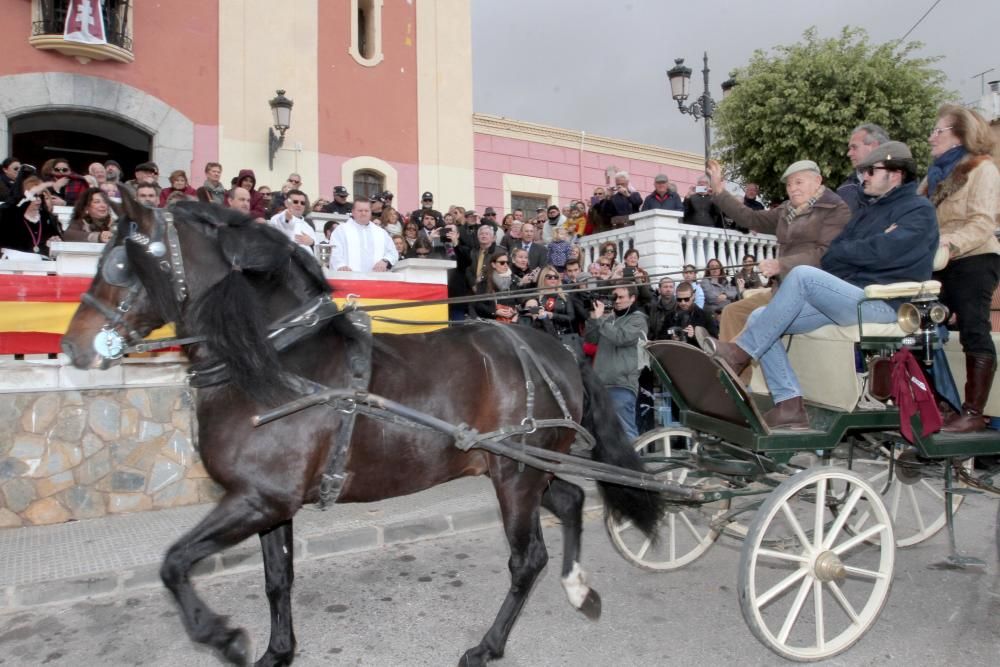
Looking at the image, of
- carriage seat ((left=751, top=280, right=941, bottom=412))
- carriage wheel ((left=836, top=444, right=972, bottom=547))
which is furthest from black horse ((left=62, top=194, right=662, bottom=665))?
carriage wheel ((left=836, top=444, right=972, bottom=547))

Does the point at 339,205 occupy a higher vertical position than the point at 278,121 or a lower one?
lower

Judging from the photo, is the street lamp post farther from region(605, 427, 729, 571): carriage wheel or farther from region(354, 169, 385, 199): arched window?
region(605, 427, 729, 571): carriage wheel

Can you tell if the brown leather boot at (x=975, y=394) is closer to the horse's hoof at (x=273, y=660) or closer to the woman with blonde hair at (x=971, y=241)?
the woman with blonde hair at (x=971, y=241)

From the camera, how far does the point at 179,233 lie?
3113mm

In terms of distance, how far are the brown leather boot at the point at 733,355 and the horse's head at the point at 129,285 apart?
2682 mm

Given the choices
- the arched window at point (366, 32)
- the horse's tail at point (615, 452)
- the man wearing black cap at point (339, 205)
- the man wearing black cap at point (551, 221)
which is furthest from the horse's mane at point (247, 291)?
the arched window at point (366, 32)

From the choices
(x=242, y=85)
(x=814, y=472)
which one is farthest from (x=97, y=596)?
(x=242, y=85)

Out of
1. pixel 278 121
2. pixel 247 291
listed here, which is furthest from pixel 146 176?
pixel 247 291

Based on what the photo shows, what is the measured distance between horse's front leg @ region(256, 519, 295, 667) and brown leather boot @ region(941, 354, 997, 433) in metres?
3.65

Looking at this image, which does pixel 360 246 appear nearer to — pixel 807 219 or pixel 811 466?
pixel 807 219

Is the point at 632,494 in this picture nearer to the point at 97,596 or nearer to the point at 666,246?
the point at 97,596

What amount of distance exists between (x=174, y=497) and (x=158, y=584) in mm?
1869

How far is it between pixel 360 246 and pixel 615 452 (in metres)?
4.91

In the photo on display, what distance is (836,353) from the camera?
402 cm
